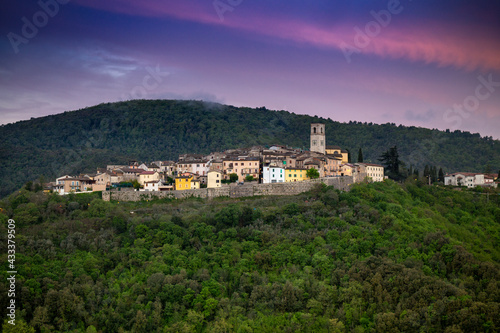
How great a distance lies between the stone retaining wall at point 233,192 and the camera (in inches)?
1779

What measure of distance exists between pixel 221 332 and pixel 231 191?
17653mm

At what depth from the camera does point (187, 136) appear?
4035 inches

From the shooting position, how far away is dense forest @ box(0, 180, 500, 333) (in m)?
29.9

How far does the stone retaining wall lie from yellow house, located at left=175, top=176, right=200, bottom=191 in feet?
3.15

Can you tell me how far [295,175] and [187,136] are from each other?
5878 centimetres

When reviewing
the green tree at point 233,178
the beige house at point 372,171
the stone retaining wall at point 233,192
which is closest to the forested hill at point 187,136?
the beige house at point 372,171

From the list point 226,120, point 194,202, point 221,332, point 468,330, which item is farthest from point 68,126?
point 468,330

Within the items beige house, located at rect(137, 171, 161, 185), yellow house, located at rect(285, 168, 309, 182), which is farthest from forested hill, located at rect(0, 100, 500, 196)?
yellow house, located at rect(285, 168, 309, 182)

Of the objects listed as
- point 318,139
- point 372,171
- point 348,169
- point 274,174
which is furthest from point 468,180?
point 274,174

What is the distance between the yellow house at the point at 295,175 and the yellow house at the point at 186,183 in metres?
8.12

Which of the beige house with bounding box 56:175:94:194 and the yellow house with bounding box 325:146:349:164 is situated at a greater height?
the yellow house with bounding box 325:146:349:164

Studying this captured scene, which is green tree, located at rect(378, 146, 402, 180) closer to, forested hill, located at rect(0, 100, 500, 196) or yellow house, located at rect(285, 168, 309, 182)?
yellow house, located at rect(285, 168, 309, 182)

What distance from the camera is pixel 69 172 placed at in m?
74.0

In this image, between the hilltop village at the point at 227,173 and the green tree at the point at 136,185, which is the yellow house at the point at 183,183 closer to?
the hilltop village at the point at 227,173
